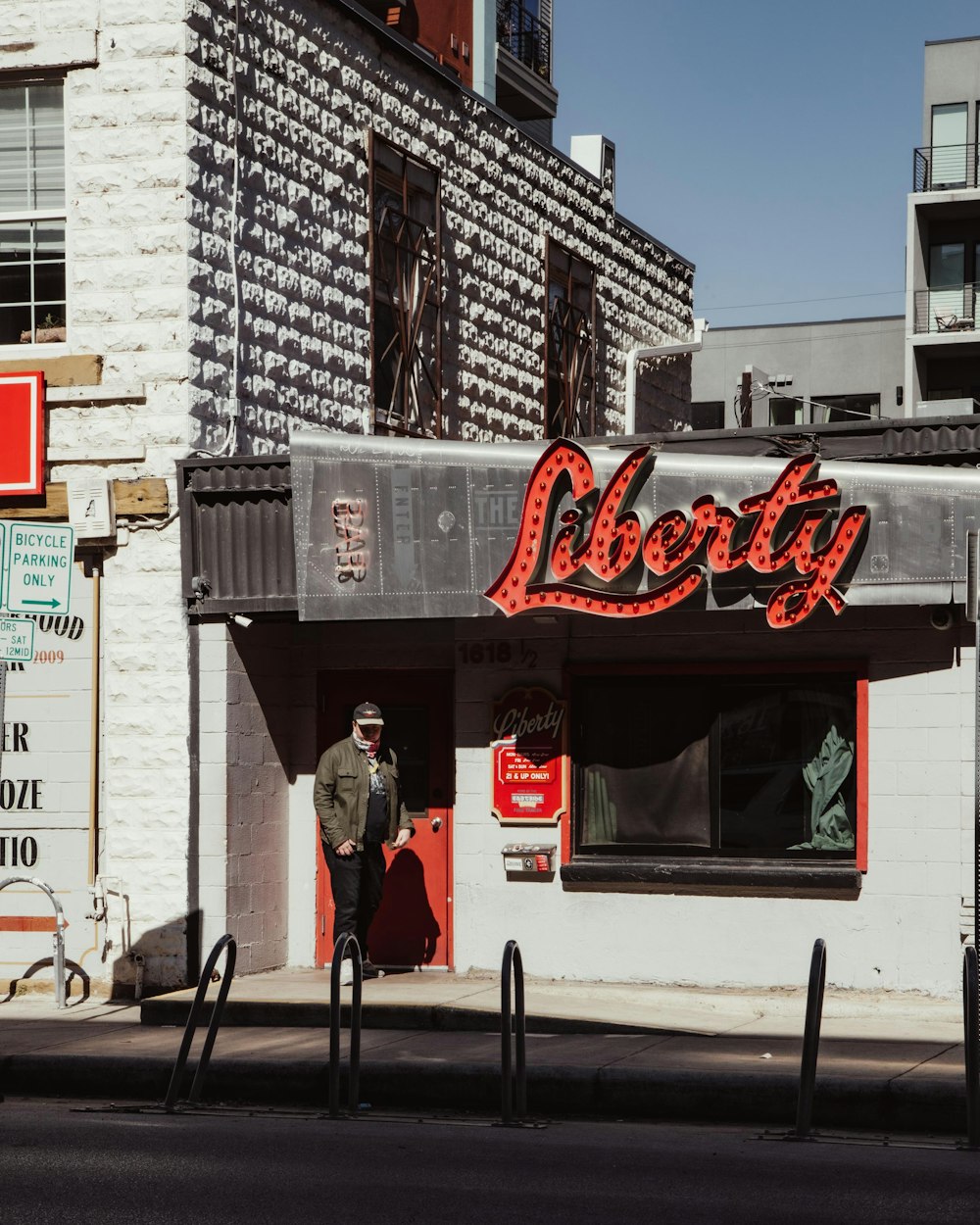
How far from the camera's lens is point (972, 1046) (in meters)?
8.45

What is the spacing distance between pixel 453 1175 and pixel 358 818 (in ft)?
17.6

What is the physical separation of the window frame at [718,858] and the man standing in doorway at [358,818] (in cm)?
137

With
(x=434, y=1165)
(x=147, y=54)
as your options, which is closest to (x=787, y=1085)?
(x=434, y=1165)

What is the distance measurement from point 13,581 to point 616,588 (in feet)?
13.7

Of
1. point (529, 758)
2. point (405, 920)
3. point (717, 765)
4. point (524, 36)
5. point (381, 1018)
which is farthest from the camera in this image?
point (524, 36)

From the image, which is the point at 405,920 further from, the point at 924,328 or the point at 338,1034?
the point at 924,328

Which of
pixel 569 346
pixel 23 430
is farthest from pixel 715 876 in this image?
pixel 569 346

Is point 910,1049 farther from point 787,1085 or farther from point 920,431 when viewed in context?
point 920,431

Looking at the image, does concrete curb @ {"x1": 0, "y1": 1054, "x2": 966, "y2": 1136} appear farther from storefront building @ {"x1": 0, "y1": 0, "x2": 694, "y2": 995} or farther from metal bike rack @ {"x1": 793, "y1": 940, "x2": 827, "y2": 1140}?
storefront building @ {"x1": 0, "y1": 0, "x2": 694, "y2": 995}

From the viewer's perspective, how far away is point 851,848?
12.9 meters

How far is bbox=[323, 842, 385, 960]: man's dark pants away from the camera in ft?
43.4

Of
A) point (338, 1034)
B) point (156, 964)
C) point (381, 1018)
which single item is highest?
point (338, 1034)

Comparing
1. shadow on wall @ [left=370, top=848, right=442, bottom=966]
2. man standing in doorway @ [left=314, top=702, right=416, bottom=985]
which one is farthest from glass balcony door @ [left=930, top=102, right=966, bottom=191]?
man standing in doorway @ [left=314, top=702, right=416, bottom=985]

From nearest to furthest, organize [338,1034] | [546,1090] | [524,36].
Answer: [338,1034] < [546,1090] < [524,36]
